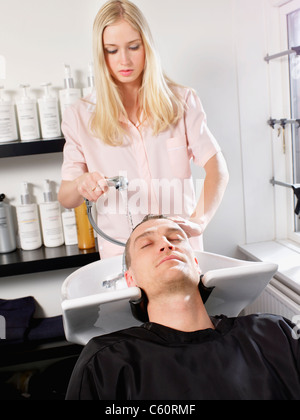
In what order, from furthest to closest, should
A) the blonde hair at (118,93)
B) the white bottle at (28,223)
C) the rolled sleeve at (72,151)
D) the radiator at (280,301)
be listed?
1. the white bottle at (28,223)
2. the radiator at (280,301)
3. the rolled sleeve at (72,151)
4. the blonde hair at (118,93)

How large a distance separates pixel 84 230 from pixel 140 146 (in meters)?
0.59

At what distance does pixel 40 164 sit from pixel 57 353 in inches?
33.9

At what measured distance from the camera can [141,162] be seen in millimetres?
1843

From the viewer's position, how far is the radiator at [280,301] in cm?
201

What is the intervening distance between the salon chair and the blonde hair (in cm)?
51

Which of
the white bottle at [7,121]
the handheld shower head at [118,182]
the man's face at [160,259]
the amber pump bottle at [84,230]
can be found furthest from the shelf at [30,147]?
the man's face at [160,259]

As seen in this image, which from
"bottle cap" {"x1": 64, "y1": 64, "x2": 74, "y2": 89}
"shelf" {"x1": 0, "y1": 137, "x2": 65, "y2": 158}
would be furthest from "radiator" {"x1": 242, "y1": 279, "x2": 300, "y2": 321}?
"bottle cap" {"x1": 64, "y1": 64, "x2": 74, "y2": 89}

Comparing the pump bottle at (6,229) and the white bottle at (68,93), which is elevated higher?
the white bottle at (68,93)

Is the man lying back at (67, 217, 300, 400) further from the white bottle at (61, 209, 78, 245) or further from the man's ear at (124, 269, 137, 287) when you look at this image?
the white bottle at (61, 209, 78, 245)

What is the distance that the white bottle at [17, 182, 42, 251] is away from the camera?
2.22 m

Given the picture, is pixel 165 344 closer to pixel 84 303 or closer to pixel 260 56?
pixel 84 303

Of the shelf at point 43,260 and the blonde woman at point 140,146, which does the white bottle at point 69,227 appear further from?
the blonde woman at point 140,146

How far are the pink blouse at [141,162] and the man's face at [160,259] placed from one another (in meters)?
0.43
